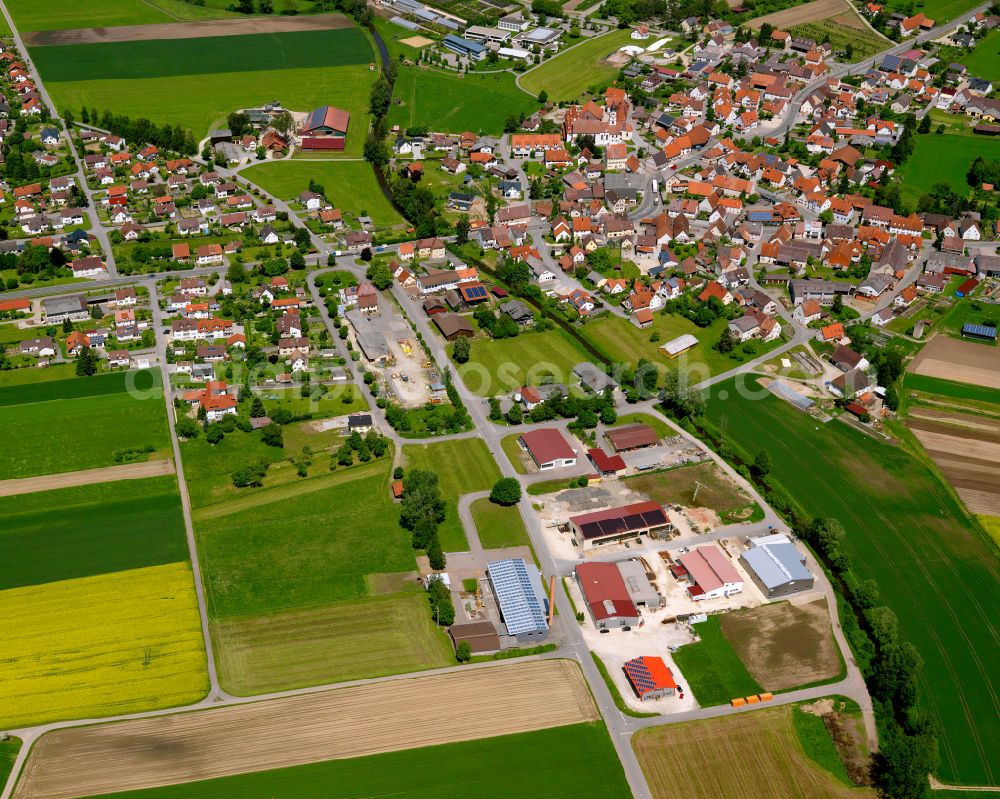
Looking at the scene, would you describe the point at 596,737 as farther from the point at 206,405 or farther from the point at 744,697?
the point at 206,405

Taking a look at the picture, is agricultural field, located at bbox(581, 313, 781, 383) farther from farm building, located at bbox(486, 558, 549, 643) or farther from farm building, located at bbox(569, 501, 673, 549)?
farm building, located at bbox(486, 558, 549, 643)

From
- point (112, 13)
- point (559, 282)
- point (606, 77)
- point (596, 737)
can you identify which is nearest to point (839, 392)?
point (559, 282)

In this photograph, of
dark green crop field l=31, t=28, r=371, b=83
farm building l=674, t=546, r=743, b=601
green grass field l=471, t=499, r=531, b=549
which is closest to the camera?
farm building l=674, t=546, r=743, b=601

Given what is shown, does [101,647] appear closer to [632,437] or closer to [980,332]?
[632,437]

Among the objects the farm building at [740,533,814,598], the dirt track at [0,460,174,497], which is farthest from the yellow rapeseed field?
the farm building at [740,533,814,598]

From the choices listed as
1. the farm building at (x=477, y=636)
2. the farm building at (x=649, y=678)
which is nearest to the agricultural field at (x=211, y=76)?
the farm building at (x=477, y=636)

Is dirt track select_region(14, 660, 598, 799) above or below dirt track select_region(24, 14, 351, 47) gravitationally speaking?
below

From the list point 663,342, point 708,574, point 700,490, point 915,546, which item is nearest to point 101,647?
point 708,574
